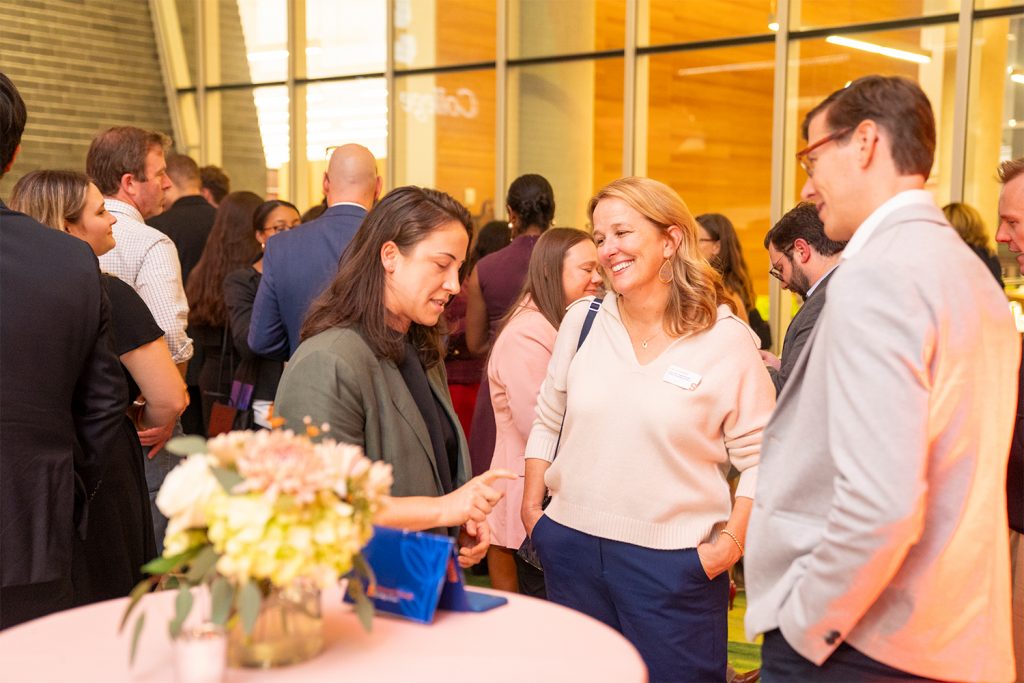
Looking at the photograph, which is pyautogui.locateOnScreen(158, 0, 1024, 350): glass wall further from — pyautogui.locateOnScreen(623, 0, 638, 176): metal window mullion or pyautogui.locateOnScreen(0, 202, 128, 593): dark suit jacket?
pyautogui.locateOnScreen(0, 202, 128, 593): dark suit jacket

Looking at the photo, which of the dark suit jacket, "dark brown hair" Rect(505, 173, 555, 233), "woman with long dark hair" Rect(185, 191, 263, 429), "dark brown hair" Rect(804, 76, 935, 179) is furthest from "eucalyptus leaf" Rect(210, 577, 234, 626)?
"woman with long dark hair" Rect(185, 191, 263, 429)

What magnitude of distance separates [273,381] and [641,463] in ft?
7.98

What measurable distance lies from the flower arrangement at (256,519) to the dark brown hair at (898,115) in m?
0.96

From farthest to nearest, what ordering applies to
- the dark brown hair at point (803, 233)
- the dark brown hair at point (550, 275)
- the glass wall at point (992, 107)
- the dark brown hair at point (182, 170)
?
the glass wall at point (992, 107) < the dark brown hair at point (182, 170) < the dark brown hair at point (550, 275) < the dark brown hair at point (803, 233)

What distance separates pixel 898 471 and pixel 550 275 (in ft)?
7.12

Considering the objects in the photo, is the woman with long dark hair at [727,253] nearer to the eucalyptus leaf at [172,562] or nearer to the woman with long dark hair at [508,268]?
the woman with long dark hair at [508,268]

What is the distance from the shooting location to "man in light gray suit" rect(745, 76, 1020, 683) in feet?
5.14

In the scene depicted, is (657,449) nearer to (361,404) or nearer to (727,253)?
(361,404)

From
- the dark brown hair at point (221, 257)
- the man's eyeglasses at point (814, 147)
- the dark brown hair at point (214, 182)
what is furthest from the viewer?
the dark brown hair at point (214, 182)

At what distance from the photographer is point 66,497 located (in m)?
2.37

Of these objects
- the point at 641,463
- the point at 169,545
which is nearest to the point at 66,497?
the point at 169,545

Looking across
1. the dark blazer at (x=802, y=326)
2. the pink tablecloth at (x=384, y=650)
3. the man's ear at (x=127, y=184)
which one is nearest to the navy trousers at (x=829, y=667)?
the pink tablecloth at (x=384, y=650)

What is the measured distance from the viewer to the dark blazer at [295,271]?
4.09m

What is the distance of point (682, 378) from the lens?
253cm
